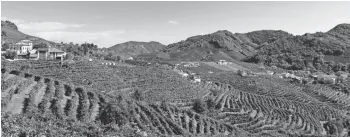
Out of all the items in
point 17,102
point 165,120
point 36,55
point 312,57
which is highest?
point 312,57

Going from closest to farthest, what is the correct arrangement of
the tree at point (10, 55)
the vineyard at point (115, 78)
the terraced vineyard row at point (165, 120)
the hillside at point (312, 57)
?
the terraced vineyard row at point (165, 120), the vineyard at point (115, 78), the tree at point (10, 55), the hillside at point (312, 57)

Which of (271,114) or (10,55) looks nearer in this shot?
(271,114)

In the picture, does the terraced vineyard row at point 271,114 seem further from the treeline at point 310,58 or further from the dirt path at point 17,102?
the treeline at point 310,58

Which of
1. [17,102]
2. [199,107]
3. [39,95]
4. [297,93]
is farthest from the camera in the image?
[297,93]

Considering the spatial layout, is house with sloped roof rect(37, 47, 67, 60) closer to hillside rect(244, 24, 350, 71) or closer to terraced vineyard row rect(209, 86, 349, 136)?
terraced vineyard row rect(209, 86, 349, 136)

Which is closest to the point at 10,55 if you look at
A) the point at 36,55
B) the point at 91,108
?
the point at 36,55

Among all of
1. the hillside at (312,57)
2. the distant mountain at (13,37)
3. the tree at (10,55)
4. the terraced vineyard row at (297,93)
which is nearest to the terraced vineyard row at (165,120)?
the tree at (10,55)

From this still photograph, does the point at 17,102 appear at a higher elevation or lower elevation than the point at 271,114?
higher

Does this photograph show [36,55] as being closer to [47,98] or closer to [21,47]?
[21,47]

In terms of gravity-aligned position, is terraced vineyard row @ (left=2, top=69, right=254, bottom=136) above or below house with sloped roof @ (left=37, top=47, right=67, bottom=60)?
below

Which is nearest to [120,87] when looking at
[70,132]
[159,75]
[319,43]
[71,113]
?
[159,75]

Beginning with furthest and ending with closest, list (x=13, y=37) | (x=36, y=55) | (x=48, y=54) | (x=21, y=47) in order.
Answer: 1. (x=13, y=37)
2. (x=21, y=47)
3. (x=48, y=54)
4. (x=36, y=55)

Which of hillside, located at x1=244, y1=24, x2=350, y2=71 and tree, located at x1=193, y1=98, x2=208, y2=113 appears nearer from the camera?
tree, located at x1=193, y1=98, x2=208, y2=113

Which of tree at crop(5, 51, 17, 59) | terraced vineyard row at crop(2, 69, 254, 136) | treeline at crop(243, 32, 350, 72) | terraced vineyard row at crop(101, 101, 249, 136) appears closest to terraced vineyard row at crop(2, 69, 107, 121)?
terraced vineyard row at crop(2, 69, 254, 136)
